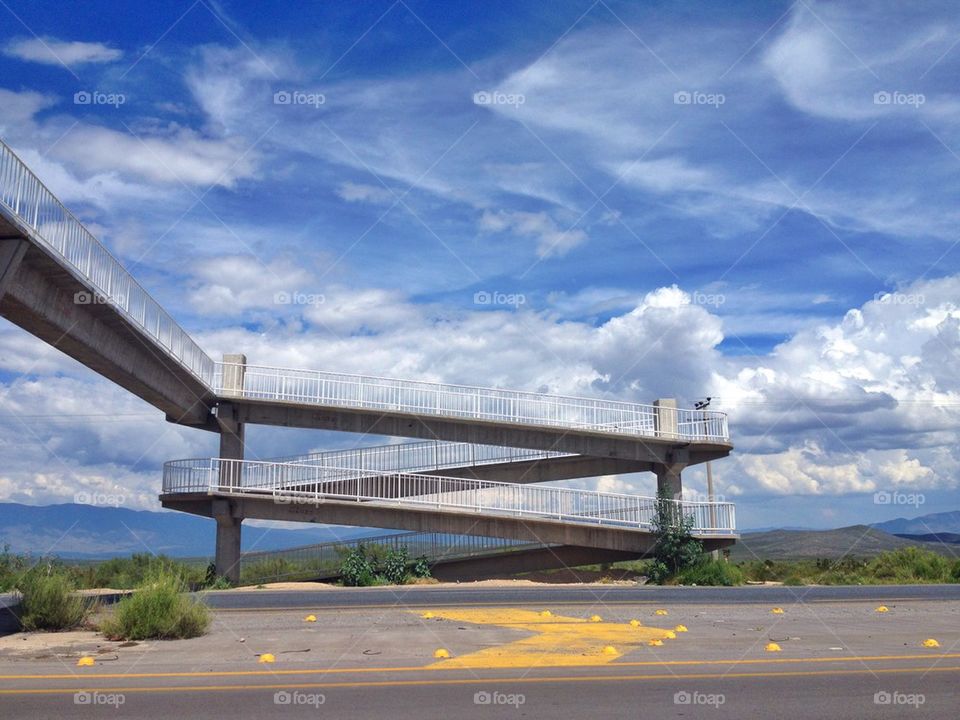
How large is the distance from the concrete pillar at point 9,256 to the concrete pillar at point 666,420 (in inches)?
891

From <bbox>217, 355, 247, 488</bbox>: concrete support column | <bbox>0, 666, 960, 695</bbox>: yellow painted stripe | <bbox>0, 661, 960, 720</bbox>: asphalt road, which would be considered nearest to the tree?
<bbox>217, 355, 247, 488</bbox>: concrete support column

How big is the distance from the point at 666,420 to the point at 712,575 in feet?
23.7

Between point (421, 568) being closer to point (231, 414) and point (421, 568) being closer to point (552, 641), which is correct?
point (231, 414)

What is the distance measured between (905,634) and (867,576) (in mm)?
19893

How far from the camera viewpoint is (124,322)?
70.3ft

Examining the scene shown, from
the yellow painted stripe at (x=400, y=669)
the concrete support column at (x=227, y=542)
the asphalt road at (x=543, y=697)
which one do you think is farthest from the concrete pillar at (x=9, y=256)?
the concrete support column at (x=227, y=542)

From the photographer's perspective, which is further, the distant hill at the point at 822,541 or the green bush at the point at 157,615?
the distant hill at the point at 822,541

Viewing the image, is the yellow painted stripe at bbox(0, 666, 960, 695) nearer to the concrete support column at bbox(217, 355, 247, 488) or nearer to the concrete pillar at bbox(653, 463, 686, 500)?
the concrete support column at bbox(217, 355, 247, 488)

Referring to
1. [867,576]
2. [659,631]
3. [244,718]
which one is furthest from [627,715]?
[867,576]

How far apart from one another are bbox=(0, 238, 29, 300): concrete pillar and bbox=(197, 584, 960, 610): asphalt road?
290 inches

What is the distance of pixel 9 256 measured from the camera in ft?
50.4

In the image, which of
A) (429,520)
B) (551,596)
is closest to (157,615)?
(551,596)

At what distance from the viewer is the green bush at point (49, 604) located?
1396cm

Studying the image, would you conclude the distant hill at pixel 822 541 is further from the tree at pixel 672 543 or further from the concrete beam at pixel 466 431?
the tree at pixel 672 543
